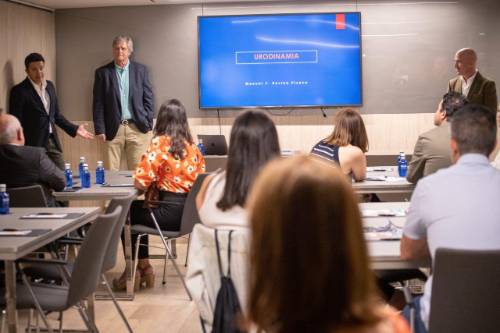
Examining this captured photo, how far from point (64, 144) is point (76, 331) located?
4.91 m

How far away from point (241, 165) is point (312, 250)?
62.8 inches

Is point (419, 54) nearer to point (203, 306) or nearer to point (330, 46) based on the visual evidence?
point (330, 46)

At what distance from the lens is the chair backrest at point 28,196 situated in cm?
477

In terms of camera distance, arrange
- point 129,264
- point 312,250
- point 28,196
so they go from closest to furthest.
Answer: point 312,250 → point 28,196 → point 129,264

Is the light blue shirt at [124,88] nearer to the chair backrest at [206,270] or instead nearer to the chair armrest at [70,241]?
the chair armrest at [70,241]

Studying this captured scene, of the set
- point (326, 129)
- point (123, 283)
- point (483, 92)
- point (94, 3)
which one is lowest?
point (123, 283)

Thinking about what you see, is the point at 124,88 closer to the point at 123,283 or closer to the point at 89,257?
the point at 123,283

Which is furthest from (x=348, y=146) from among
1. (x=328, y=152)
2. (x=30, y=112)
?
(x=30, y=112)

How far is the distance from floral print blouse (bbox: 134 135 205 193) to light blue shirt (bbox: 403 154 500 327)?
280cm

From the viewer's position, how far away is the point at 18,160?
16.1 feet

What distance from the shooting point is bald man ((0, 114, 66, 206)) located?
489cm

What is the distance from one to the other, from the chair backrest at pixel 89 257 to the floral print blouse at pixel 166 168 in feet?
5.91

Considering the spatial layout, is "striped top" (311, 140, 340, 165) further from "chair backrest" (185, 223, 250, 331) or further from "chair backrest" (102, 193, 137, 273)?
"chair backrest" (185, 223, 250, 331)

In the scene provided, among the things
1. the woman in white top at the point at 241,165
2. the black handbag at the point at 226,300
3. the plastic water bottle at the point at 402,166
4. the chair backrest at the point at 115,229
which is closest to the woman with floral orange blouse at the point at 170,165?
the chair backrest at the point at 115,229
